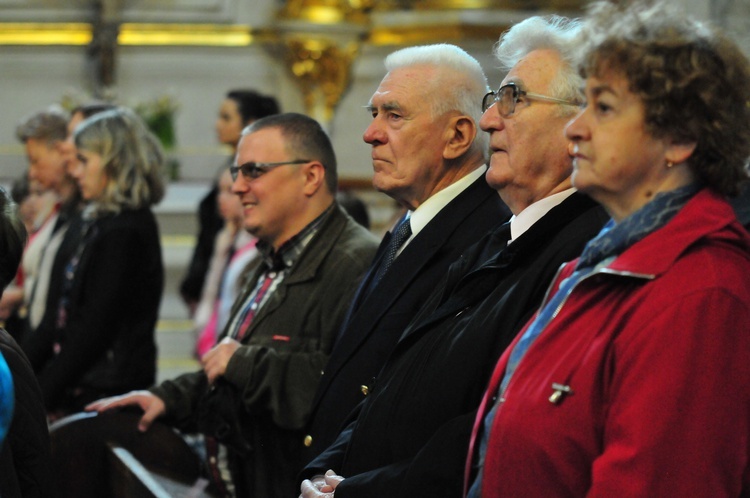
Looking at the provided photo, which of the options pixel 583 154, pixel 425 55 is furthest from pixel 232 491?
pixel 583 154

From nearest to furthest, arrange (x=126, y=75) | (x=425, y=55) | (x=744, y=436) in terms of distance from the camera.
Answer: (x=744, y=436) → (x=425, y=55) → (x=126, y=75)

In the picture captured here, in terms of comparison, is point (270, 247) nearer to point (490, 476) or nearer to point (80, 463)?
point (80, 463)

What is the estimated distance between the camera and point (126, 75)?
759 cm

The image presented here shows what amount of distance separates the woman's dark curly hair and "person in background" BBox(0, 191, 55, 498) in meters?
1.31

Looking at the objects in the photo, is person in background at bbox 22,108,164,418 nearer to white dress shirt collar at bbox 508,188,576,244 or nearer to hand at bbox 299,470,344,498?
hand at bbox 299,470,344,498

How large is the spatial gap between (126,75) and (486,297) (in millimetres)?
5345

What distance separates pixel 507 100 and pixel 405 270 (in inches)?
24.0

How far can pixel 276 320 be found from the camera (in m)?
3.62

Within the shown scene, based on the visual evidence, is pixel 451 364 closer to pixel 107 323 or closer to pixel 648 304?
pixel 648 304

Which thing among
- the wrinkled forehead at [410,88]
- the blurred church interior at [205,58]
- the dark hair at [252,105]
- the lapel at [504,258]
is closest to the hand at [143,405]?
the wrinkled forehead at [410,88]

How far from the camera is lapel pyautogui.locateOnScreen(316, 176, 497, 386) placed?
3.16 metres

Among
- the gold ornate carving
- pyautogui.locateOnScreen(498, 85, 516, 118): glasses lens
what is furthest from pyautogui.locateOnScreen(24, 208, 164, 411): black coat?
the gold ornate carving

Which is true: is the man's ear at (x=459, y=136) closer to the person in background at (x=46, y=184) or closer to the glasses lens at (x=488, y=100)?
the glasses lens at (x=488, y=100)

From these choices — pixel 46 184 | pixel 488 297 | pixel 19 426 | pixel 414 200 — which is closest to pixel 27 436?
pixel 19 426
